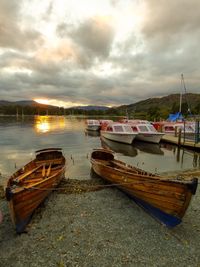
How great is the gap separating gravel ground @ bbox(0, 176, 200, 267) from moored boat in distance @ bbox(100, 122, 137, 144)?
24.8 meters

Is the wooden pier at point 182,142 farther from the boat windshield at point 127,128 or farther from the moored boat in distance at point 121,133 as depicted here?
the boat windshield at point 127,128

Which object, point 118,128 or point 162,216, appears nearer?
point 162,216

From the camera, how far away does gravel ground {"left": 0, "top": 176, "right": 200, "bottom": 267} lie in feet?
22.2

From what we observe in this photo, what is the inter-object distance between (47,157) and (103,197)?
7.05m

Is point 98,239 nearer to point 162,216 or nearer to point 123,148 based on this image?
point 162,216

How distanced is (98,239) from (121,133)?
93.8 feet

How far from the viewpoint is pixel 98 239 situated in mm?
7812

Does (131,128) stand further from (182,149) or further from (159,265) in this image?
(159,265)

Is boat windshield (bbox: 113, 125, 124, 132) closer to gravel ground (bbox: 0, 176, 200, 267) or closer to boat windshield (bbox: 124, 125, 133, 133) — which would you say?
boat windshield (bbox: 124, 125, 133, 133)

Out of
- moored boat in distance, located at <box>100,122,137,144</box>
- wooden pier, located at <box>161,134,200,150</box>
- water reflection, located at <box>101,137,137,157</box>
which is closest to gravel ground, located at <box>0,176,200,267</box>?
water reflection, located at <box>101,137,137,157</box>

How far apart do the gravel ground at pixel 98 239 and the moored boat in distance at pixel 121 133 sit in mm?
24802

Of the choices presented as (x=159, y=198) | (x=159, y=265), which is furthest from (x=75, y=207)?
(x=159, y=265)

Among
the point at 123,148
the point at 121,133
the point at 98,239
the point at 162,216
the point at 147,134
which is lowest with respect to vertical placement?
the point at 123,148

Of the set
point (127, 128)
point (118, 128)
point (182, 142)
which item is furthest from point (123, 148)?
point (182, 142)
